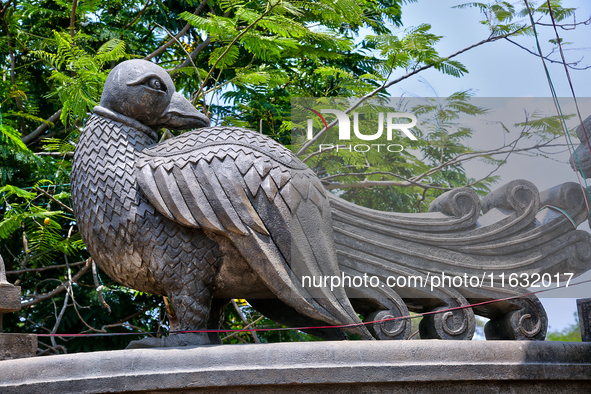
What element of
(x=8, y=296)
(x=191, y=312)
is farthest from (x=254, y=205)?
(x=8, y=296)

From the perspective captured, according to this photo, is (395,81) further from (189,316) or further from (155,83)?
(189,316)

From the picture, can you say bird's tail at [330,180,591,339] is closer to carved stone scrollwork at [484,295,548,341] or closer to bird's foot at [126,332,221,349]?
carved stone scrollwork at [484,295,548,341]

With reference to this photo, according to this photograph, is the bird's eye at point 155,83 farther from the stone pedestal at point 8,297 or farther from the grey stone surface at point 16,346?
the grey stone surface at point 16,346

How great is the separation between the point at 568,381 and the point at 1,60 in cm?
636

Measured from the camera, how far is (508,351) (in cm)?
235

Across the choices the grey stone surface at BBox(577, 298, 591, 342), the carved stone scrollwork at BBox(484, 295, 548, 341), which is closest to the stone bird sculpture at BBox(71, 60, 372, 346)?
the carved stone scrollwork at BBox(484, 295, 548, 341)

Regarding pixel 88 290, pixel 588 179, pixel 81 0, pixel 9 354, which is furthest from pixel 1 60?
pixel 588 179

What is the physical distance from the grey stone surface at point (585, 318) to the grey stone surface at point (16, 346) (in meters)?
2.74

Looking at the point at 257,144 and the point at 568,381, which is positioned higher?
the point at 257,144

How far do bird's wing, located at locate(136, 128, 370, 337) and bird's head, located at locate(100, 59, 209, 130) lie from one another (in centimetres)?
24

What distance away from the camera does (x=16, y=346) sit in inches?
108

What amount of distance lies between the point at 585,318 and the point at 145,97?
2401 mm

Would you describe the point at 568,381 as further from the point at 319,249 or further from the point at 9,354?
the point at 9,354

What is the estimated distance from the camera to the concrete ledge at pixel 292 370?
6.98 ft
